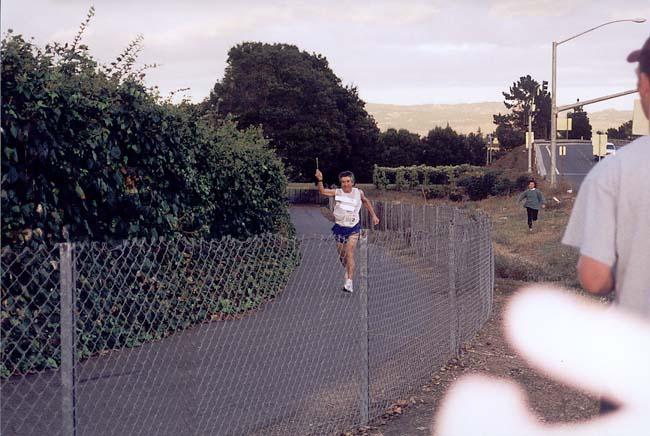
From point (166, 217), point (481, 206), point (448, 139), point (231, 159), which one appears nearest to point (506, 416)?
point (166, 217)

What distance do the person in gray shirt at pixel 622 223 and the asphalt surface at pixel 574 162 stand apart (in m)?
58.2

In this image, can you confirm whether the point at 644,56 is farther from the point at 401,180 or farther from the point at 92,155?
the point at 401,180

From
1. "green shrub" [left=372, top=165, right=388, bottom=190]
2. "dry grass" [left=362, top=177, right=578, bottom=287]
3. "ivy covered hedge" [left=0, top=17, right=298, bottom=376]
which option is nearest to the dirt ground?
"ivy covered hedge" [left=0, top=17, right=298, bottom=376]

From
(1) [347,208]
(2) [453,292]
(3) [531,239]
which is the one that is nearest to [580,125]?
(3) [531,239]

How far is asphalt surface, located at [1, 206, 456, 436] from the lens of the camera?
243 inches

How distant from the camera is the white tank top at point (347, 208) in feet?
42.7

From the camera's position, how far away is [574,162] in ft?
268

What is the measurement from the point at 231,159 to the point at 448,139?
9563 centimetres

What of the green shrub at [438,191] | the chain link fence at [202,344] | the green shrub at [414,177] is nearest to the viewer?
the chain link fence at [202,344]

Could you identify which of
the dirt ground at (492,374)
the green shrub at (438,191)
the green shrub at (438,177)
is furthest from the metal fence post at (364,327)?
the green shrub at (438,177)

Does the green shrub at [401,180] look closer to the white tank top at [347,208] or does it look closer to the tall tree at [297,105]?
the tall tree at [297,105]

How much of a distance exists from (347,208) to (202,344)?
518cm

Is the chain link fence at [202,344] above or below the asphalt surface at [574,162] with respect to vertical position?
above

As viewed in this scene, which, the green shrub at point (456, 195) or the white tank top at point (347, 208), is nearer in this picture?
the white tank top at point (347, 208)
